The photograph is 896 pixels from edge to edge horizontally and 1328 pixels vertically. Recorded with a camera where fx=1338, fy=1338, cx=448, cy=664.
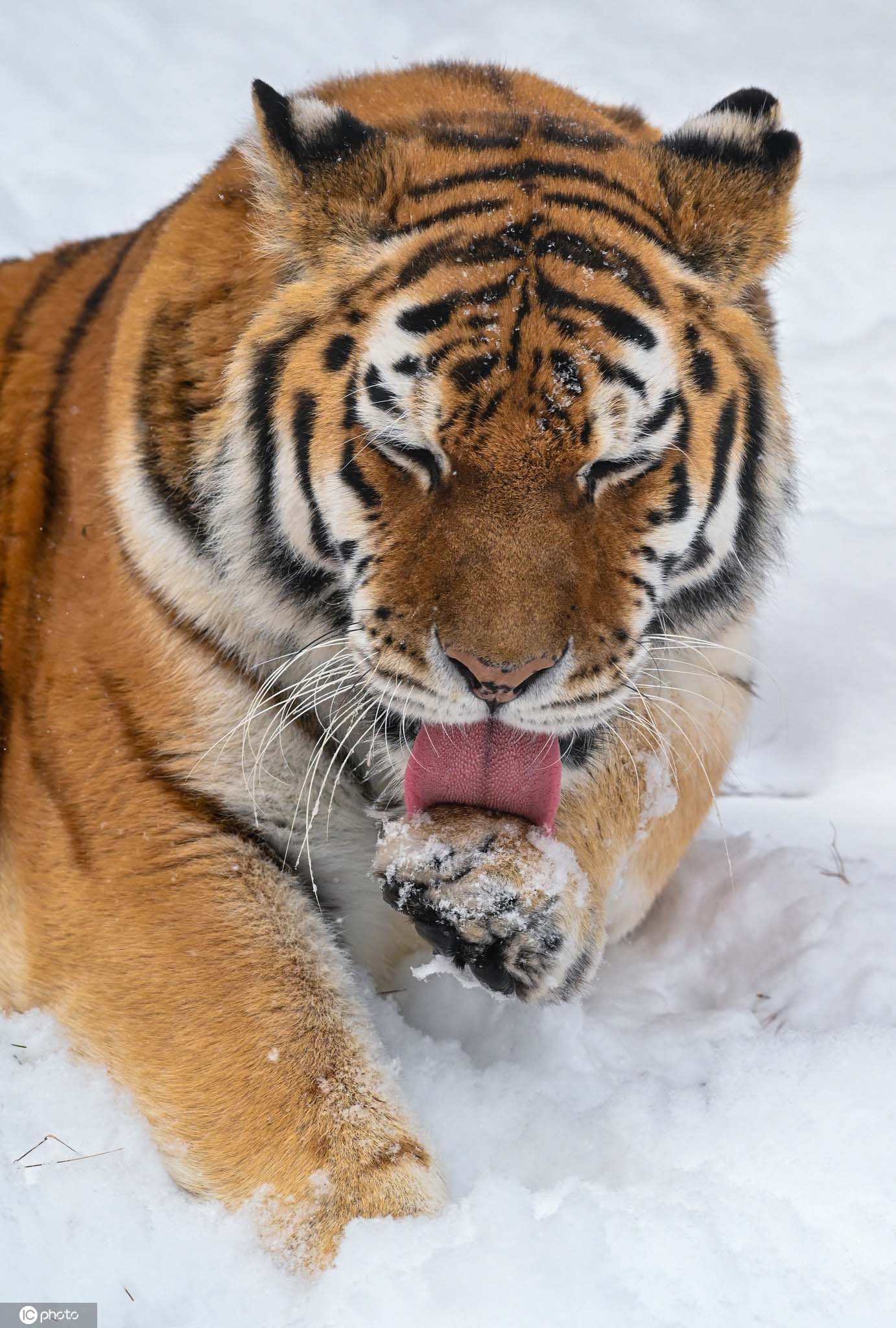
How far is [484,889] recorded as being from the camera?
179cm

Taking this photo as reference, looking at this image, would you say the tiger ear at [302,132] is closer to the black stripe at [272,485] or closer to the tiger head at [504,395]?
the tiger head at [504,395]

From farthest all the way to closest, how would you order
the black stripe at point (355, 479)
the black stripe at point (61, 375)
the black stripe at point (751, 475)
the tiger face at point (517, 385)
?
1. the black stripe at point (61, 375)
2. the black stripe at point (751, 475)
3. the black stripe at point (355, 479)
4. the tiger face at point (517, 385)

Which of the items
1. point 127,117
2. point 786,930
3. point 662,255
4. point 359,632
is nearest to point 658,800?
point 786,930

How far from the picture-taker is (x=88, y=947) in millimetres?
1932

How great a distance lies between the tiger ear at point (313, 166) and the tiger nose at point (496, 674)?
64 centimetres

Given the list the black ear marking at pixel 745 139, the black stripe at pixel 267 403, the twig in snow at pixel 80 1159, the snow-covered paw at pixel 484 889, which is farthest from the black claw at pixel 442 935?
the black ear marking at pixel 745 139

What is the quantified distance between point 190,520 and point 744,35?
3.92 m

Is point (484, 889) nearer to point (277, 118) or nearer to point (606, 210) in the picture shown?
point (606, 210)

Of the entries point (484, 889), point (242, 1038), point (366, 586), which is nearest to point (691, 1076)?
point (484, 889)

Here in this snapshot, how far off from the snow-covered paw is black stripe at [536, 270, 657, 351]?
67cm

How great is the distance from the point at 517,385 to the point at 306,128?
0.49m

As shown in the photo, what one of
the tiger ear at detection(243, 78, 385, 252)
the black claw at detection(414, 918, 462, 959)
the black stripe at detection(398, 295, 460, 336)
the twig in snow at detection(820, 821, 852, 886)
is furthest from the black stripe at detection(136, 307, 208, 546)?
the twig in snow at detection(820, 821, 852, 886)

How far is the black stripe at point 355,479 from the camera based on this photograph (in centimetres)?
173

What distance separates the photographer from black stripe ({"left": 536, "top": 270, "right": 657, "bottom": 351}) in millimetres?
1702
